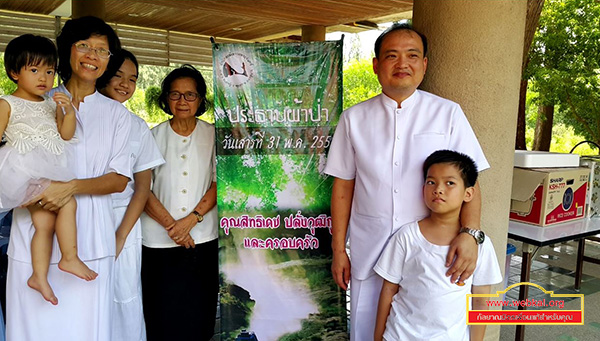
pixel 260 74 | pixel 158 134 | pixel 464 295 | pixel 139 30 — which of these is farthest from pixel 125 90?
pixel 139 30

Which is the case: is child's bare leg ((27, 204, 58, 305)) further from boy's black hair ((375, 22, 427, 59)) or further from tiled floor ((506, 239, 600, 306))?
tiled floor ((506, 239, 600, 306))

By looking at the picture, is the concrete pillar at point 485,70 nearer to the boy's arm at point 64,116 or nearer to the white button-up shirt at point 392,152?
the white button-up shirt at point 392,152

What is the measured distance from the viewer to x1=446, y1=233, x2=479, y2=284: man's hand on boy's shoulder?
174 centimetres

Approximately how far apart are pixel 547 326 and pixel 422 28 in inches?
97.0

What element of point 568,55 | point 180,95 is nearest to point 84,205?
point 180,95

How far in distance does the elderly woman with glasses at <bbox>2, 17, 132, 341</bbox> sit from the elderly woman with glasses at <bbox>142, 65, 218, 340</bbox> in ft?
1.53

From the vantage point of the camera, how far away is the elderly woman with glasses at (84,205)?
74.2 inches

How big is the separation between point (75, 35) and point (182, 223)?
1.08 metres

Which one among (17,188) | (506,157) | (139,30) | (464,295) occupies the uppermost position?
(139,30)

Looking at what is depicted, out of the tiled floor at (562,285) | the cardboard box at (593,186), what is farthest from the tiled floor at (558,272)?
the cardboard box at (593,186)

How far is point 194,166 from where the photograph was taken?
2598 millimetres

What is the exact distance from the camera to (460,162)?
5.83 feet

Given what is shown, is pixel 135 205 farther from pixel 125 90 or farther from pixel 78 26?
pixel 78 26

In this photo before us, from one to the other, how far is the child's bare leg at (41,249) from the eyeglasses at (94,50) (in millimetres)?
671
